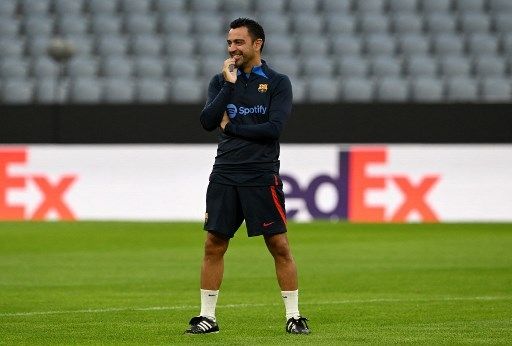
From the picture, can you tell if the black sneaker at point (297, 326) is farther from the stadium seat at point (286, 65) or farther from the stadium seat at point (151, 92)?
the stadium seat at point (286, 65)

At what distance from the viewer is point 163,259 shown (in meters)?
14.8

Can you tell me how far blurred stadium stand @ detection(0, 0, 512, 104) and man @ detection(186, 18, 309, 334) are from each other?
47.9 feet

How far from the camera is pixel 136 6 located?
2580 centimetres

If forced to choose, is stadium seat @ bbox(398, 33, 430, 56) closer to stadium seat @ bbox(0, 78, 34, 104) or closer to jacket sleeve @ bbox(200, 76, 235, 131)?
stadium seat @ bbox(0, 78, 34, 104)

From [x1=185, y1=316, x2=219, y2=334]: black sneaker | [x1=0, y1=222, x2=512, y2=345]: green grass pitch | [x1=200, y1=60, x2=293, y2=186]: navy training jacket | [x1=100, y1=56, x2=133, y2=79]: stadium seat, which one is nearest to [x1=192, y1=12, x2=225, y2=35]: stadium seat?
[x1=100, y1=56, x2=133, y2=79]: stadium seat

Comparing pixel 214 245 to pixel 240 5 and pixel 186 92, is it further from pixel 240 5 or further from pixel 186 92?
pixel 240 5

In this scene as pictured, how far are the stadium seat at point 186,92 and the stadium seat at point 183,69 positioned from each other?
686mm

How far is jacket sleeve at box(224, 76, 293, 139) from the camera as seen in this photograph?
809cm

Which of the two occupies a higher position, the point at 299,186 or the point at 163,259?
the point at 299,186

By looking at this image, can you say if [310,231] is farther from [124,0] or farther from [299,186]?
[124,0]

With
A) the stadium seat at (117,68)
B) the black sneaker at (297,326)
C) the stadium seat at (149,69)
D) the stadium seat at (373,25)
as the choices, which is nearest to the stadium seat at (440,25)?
the stadium seat at (373,25)

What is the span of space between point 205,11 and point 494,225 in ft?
27.2

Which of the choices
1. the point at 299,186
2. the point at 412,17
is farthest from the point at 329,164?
the point at 412,17

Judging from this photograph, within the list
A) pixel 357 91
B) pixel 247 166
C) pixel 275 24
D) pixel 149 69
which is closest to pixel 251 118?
pixel 247 166
